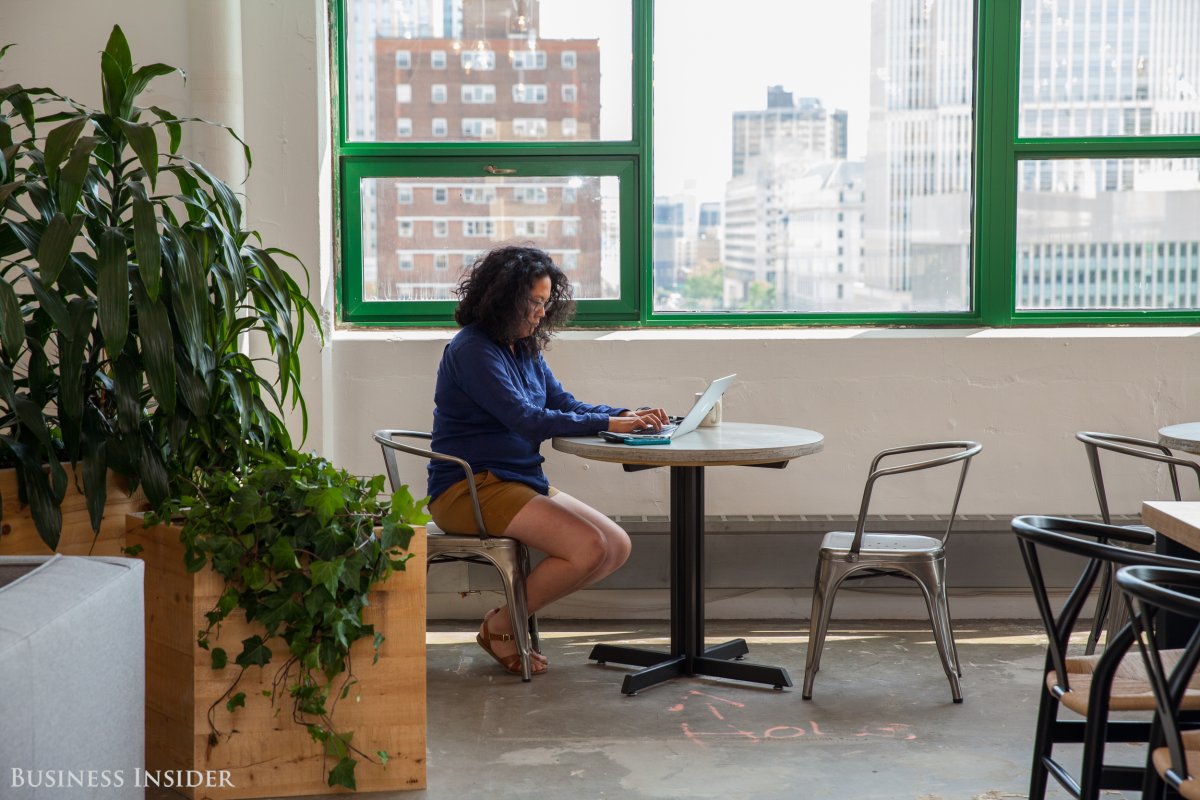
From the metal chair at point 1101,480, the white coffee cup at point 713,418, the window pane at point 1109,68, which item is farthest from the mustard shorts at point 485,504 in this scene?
the window pane at point 1109,68

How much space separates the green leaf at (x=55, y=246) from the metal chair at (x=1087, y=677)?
2.19m

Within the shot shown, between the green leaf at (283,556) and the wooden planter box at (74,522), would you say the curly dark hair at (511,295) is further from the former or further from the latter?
the green leaf at (283,556)

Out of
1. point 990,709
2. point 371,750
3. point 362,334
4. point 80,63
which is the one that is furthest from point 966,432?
point 80,63

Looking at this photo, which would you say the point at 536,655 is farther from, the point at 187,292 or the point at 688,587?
the point at 187,292

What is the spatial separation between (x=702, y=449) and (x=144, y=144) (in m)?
1.72

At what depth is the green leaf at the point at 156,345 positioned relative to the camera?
9.11 ft

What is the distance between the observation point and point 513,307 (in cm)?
390

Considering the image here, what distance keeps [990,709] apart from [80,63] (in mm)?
3917

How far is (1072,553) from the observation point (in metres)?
2.19

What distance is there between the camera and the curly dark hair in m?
3.89

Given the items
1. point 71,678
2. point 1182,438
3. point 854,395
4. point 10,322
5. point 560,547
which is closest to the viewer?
point 71,678

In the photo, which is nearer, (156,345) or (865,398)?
(156,345)

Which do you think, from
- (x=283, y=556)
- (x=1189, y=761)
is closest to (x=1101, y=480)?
(x=1189, y=761)

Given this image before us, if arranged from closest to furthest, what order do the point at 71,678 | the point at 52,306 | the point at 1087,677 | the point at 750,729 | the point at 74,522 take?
the point at 71,678
the point at 1087,677
the point at 52,306
the point at 74,522
the point at 750,729
